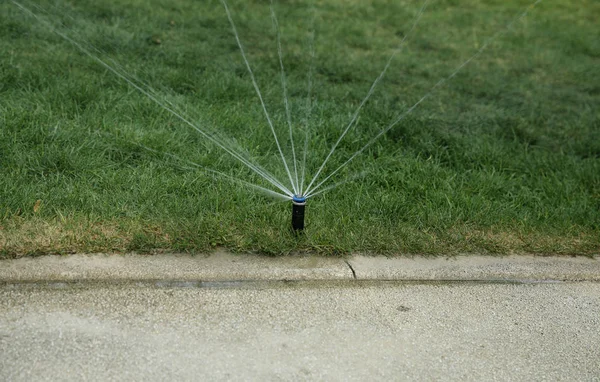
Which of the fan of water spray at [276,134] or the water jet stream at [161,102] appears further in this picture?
the water jet stream at [161,102]

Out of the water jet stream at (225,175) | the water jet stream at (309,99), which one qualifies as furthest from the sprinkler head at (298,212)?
the water jet stream at (225,175)

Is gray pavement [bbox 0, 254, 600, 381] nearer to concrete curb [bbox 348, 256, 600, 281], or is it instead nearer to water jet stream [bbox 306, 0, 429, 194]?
concrete curb [bbox 348, 256, 600, 281]

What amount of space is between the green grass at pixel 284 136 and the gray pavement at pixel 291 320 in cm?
18

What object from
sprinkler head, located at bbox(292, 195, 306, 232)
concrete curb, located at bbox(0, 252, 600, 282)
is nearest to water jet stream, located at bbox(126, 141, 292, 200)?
sprinkler head, located at bbox(292, 195, 306, 232)

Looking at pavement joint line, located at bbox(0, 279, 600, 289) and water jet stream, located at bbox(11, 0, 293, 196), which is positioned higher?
water jet stream, located at bbox(11, 0, 293, 196)

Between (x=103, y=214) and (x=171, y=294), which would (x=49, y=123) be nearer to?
(x=103, y=214)

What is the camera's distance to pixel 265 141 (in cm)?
421

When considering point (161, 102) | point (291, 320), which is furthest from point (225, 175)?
point (291, 320)

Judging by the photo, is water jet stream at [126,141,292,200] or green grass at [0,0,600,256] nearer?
green grass at [0,0,600,256]

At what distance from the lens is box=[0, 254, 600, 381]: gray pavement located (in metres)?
2.38

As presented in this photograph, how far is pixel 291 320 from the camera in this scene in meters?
2.67

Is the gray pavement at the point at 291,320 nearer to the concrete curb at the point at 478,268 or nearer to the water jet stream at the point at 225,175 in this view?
the concrete curb at the point at 478,268

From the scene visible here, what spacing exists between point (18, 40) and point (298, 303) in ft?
11.8

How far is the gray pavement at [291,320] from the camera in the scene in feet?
7.82
